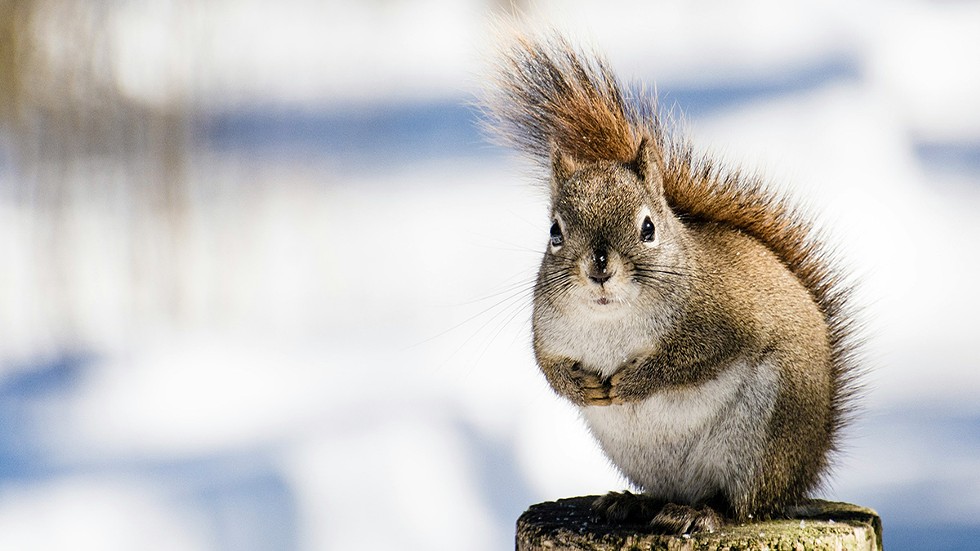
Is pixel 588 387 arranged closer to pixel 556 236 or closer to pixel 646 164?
pixel 556 236

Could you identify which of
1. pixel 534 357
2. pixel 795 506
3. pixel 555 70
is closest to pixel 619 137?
pixel 555 70

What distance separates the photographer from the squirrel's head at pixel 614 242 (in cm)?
166

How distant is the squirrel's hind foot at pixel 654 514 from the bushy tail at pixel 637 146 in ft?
1.33

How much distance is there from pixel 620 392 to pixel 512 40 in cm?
75

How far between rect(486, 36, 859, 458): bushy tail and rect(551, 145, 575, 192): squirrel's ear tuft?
0.27ft

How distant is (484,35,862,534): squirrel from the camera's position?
5.56 feet

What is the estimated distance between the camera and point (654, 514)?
70.2 inches

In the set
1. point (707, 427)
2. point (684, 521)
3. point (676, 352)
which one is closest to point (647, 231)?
point (676, 352)

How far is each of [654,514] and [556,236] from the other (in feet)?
1.64

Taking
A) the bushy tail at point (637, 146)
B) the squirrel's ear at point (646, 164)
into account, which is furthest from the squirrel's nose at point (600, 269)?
the bushy tail at point (637, 146)

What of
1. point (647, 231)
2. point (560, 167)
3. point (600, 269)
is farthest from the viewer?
point (560, 167)

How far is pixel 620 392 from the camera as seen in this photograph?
1.69 meters

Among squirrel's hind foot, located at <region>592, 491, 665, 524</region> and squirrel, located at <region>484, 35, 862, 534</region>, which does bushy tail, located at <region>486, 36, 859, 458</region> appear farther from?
squirrel's hind foot, located at <region>592, 491, 665, 524</region>

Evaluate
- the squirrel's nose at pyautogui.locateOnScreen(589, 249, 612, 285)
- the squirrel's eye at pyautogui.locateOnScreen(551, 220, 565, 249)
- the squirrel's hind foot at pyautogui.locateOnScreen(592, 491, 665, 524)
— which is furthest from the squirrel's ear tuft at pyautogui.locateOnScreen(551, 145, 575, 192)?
the squirrel's hind foot at pyautogui.locateOnScreen(592, 491, 665, 524)
